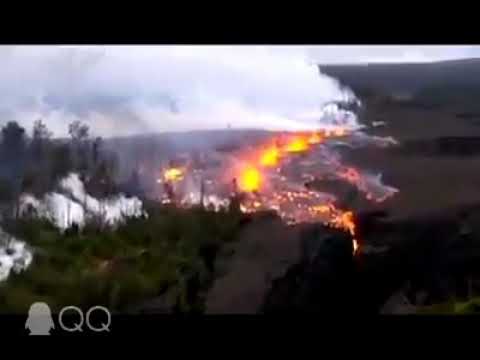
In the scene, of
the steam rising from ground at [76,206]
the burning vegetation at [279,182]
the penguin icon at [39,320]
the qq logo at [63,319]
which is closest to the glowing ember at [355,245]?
the burning vegetation at [279,182]

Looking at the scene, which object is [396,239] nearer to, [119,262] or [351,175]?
[351,175]

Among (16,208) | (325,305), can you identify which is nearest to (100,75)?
(16,208)

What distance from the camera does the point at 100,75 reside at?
2943 millimetres

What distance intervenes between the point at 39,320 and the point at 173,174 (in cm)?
53

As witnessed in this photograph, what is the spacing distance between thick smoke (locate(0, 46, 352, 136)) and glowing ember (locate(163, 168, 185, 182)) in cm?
12

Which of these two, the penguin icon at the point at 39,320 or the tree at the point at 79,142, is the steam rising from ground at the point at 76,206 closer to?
the tree at the point at 79,142

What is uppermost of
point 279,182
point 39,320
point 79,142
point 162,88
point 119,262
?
point 162,88

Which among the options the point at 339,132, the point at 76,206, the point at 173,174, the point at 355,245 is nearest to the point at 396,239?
the point at 355,245

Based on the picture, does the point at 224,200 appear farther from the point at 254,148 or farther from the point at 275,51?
the point at 275,51

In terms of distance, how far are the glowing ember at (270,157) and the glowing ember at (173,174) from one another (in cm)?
22

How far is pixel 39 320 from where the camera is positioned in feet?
9.52

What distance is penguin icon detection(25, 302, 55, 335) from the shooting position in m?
2.90

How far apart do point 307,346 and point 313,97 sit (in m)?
0.68

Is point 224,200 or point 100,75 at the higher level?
point 100,75
